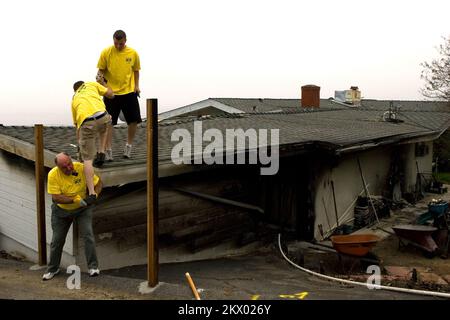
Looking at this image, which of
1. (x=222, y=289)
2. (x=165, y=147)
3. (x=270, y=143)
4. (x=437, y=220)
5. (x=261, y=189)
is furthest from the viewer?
(x=261, y=189)

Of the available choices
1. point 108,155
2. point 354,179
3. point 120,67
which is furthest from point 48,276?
point 354,179

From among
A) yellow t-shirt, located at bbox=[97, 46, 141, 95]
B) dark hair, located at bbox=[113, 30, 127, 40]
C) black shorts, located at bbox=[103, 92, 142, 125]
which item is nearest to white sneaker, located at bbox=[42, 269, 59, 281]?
black shorts, located at bbox=[103, 92, 142, 125]

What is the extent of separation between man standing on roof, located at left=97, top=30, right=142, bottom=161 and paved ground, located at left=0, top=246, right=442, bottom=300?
6.56ft

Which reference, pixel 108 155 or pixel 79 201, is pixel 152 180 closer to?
pixel 79 201

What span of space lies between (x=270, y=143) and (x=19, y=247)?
18.2 feet

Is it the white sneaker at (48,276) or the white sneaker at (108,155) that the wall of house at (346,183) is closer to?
the white sneaker at (108,155)

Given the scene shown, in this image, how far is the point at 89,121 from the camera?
600 cm

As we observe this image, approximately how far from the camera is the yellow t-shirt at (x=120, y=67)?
A: 260 inches

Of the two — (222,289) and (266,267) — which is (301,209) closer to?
(266,267)

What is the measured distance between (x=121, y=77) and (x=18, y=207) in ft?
12.5

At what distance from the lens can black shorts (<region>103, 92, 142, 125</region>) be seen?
6.77 m

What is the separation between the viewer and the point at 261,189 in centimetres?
1198

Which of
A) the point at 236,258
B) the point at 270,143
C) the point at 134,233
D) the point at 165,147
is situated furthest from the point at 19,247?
the point at 270,143
